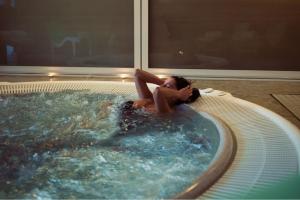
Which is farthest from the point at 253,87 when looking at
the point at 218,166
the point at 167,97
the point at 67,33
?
the point at 218,166

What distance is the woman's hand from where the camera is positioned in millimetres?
2574

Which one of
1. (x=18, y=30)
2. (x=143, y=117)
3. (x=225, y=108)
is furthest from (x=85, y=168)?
(x=18, y=30)

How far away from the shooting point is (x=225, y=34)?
4.07 meters

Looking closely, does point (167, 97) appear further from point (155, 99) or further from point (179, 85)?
point (179, 85)

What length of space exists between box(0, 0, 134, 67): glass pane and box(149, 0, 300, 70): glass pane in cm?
32

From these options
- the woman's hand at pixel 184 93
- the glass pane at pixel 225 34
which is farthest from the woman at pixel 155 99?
the glass pane at pixel 225 34

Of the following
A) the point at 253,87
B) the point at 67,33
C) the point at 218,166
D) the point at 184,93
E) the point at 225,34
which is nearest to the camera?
the point at 218,166

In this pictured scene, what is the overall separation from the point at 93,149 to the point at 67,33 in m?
2.49

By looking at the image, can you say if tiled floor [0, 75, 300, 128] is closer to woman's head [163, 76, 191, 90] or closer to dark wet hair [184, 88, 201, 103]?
dark wet hair [184, 88, 201, 103]

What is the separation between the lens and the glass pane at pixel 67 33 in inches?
164

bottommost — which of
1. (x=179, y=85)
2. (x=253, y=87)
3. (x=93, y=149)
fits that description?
(x=253, y=87)

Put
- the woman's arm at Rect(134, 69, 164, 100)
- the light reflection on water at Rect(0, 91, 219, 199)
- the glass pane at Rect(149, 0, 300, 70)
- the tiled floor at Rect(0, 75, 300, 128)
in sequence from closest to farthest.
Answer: the light reflection on water at Rect(0, 91, 219, 199) < the woman's arm at Rect(134, 69, 164, 100) < the tiled floor at Rect(0, 75, 300, 128) < the glass pane at Rect(149, 0, 300, 70)

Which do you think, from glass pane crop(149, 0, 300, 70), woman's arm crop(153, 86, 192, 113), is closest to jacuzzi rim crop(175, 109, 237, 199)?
woman's arm crop(153, 86, 192, 113)

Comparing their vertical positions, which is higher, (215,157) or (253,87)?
(215,157)
